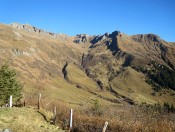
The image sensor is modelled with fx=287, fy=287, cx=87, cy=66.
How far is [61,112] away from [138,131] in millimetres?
10232

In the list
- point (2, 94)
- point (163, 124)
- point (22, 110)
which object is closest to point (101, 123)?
point (163, 124)

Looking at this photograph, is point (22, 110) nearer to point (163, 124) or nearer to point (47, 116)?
point (47, 116)

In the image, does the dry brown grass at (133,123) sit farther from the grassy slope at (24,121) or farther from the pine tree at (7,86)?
the pine tree at (7,86)

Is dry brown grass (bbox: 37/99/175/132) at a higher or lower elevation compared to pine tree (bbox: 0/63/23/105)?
lower

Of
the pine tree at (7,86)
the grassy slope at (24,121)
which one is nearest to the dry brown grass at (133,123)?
the grassy slope at (24,121)

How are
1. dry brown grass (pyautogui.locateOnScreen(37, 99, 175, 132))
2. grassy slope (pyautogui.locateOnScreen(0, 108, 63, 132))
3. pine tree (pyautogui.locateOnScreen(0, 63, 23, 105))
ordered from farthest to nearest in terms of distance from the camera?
pine tree (pyautogui.locateOnScreen(0, 63, 23, 105)) → grassy slope (pyautogui.locateOnScreen(0, 108, 63, 132)) → dry brown grass (pyautogui.locateOnScreen(37, 99, 175, 132))

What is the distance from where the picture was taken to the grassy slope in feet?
63.3

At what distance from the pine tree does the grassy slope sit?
16.5 meters

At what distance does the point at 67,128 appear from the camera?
20844mm

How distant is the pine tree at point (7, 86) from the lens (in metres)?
41.3

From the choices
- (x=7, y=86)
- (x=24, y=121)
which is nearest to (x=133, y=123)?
(x=24, y=121)

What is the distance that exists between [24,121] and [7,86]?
72.2 ft

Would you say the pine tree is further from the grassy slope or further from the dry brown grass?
the dry brown grass

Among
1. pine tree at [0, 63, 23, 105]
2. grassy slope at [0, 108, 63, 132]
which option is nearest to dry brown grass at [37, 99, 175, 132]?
grassy slope at [0, 108, 63, 132]
